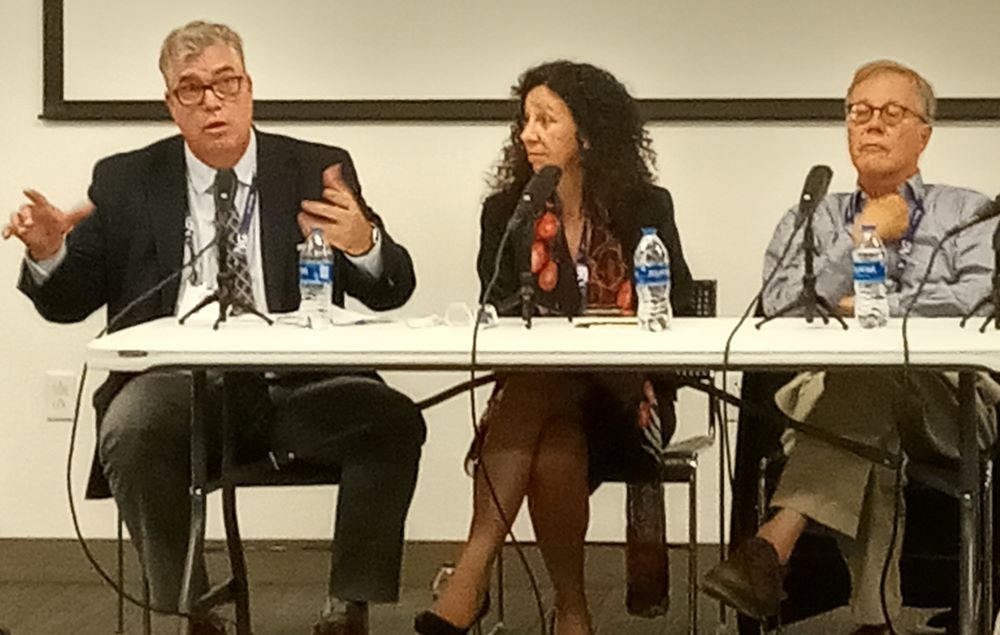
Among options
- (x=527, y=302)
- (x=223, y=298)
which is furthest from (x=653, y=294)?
(x=223, y=298)

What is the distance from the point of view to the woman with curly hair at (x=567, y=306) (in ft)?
8.90

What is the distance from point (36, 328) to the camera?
375 centimetres

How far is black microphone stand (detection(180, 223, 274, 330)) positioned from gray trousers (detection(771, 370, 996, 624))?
0.97 m

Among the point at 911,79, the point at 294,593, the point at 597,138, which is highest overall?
the point at 911,79

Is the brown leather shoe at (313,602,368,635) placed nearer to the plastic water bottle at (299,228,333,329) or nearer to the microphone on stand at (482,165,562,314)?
the plastic water bottle at (299,228,333,329)

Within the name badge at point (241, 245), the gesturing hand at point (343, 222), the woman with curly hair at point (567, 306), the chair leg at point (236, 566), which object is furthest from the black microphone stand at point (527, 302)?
the chair leg at point (236, 566)

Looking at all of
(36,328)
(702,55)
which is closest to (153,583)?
(36,328)

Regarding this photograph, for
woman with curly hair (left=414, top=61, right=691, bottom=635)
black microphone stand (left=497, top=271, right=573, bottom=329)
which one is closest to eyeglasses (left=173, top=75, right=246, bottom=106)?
woman with curly hair (left=414, top=61, right=691, bottom=635)

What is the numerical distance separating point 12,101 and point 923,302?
7.21ft

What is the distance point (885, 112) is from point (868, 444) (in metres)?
0.76

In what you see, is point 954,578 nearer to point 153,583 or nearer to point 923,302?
point 923,302

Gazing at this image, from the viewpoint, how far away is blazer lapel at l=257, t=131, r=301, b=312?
299 centimetres

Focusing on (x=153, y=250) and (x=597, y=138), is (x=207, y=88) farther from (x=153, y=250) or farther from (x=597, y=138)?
(x=597, y=138)

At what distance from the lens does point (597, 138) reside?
3.16 meters
